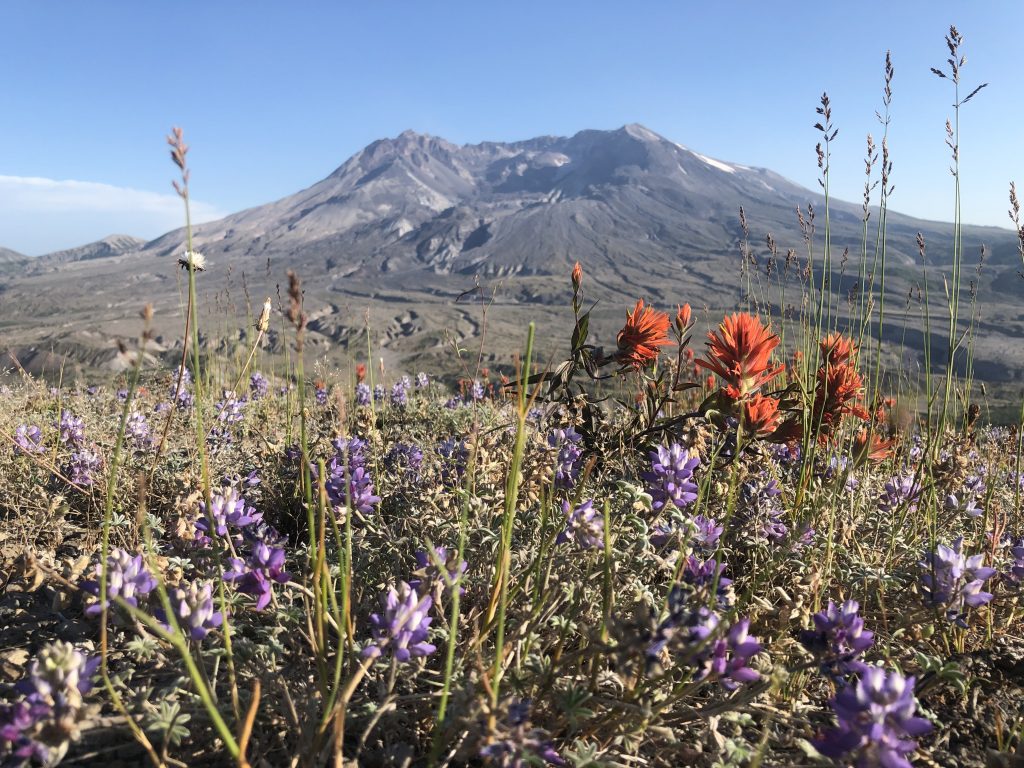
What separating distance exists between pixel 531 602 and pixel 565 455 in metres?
0.66

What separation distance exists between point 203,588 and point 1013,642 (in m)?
1.98

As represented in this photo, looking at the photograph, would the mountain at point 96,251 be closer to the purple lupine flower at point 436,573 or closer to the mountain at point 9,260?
the mountain at point 9,260

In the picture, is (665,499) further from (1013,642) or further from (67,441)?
(67,441)

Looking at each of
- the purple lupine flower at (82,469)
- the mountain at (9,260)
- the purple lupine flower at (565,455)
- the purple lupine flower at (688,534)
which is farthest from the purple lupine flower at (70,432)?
the mountain at (9,260)

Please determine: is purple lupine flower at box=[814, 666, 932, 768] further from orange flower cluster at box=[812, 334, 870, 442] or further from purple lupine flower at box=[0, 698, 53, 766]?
orange flower cluster at box=[812, 334, 870, 442]

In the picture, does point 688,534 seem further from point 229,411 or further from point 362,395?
point 362,395

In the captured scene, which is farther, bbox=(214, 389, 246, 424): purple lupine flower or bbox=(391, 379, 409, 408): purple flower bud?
bbox=(391, 379, 409, 408): purple flower bud

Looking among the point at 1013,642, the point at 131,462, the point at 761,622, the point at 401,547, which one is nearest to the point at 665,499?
the point at 761,622

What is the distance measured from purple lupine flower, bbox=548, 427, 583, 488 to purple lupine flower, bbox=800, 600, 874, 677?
2.57ft

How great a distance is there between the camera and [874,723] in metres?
0.91

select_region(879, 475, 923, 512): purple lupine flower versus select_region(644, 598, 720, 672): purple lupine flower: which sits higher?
select_region(644, 598, 720, 672): purple lupine flower

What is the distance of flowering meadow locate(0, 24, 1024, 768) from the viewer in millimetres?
1073

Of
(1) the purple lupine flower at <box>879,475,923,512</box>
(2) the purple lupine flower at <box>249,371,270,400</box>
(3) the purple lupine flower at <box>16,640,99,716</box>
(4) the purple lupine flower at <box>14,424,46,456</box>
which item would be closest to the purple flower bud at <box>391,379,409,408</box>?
(2) the purple lupine flower at <box>249,371,270,400</box>

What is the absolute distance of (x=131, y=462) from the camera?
106 inches
